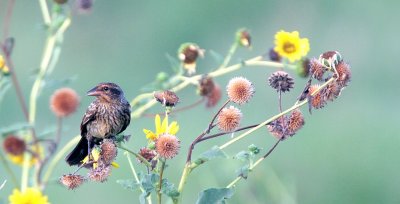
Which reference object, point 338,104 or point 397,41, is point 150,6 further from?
point 338,104

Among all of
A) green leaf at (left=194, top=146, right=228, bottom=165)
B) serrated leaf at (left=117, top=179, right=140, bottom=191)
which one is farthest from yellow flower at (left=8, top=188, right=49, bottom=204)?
green leaf at (left=194, top=146, right=228, bottom=165)

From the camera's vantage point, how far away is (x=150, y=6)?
418 inches

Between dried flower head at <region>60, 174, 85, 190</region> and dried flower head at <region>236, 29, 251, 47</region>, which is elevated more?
dried flower head at <region>236, 29, 251, 47</region>

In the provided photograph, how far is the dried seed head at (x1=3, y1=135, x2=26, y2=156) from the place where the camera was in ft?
9.56

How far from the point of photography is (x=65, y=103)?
Answer: 3135 millimetres

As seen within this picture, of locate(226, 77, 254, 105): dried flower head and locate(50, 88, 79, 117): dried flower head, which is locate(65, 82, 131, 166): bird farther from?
locate(226, 77, 254, 105): dried flower head

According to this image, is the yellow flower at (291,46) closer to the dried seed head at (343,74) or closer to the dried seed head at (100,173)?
the dried seed head at (343,74)

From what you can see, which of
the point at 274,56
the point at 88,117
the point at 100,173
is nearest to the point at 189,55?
the point at 274,56

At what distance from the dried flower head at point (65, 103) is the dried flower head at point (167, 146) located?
351mm

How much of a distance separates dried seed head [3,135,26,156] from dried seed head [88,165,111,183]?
206 millimetres

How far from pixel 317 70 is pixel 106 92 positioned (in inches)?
26.9

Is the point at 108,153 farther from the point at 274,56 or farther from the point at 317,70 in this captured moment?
the point at 274,56

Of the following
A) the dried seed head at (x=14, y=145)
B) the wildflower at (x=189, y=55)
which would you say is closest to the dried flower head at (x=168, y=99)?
the dried seed head at (x=14, y=145)

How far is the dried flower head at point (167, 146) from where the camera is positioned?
2789mm
